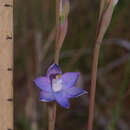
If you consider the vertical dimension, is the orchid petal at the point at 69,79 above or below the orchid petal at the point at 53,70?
below

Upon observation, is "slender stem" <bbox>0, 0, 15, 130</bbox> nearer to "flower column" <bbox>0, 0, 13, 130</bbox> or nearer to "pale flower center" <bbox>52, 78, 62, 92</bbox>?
"flower column" <bbox>0, 0, 13, 130</bbox>

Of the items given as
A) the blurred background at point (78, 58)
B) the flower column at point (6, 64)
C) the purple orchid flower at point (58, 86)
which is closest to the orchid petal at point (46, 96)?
the purple orchid flower at point (58, 86)

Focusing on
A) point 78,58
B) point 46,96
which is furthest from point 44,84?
point 78,58

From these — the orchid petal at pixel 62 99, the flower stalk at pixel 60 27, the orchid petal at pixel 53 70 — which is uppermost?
the flower stalk at pixel 60 27

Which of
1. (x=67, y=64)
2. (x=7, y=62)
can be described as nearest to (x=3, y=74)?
(x=7, y=62)

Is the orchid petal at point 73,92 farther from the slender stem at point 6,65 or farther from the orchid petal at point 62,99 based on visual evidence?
the slender stem at point 6,65
